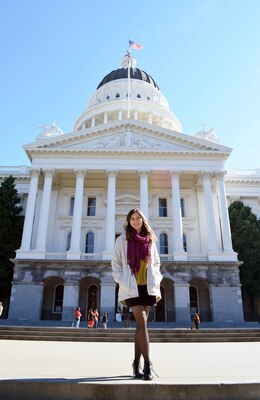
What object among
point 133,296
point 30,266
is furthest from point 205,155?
point 133,296

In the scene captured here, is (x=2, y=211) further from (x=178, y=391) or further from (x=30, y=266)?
(x=178, y=391)

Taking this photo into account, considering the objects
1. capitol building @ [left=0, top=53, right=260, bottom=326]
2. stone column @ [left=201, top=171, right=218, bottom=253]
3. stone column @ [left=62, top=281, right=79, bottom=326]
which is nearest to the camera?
stone column @ [left=62, top=281, right=79, bottom=326]

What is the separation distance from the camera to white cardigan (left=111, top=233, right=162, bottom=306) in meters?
4.52

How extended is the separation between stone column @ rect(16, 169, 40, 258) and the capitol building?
0.09 m

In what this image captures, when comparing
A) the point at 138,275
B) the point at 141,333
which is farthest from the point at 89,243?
the point at 141,333

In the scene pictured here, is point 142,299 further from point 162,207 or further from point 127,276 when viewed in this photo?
point 162,207

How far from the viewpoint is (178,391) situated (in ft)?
12.1

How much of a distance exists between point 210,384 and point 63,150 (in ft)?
104

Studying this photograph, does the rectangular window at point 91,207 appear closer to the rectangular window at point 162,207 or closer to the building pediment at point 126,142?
the building pediment at point 126,142

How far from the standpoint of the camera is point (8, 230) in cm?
3372

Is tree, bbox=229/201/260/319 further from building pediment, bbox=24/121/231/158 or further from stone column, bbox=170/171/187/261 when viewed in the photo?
building pediment, bbox=24/121/231/158

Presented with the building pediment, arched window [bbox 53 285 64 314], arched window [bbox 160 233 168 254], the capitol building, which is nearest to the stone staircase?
the capitol building

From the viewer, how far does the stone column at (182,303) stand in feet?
93.6

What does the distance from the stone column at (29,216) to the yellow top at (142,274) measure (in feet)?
89.6
